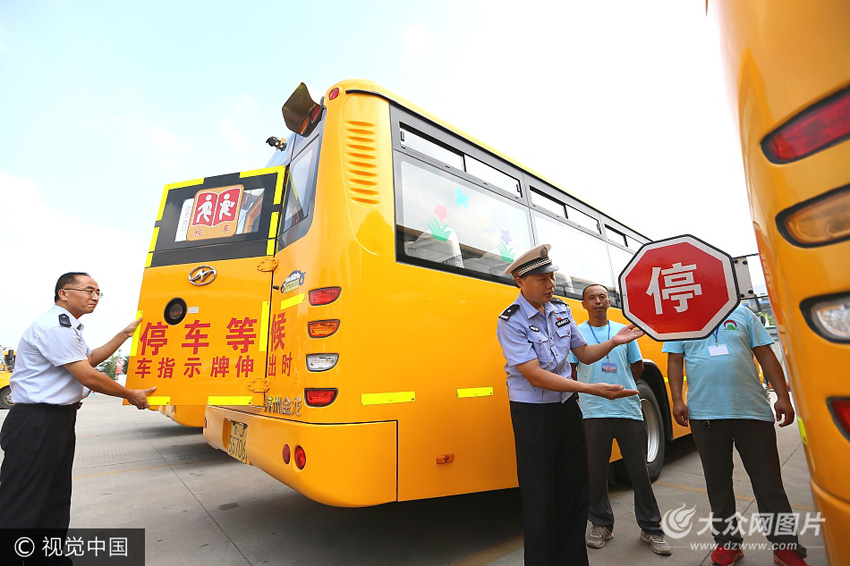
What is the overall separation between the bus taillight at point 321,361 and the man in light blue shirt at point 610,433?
190cm

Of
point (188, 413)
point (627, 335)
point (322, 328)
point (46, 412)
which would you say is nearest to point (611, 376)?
point (627, 335)

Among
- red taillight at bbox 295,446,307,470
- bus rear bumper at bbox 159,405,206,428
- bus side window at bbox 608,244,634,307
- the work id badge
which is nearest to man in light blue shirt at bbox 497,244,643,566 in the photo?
the work id badge

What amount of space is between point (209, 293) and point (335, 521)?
2.08 m

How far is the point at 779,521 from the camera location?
2.37 meters

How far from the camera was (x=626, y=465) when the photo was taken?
2.95 meters

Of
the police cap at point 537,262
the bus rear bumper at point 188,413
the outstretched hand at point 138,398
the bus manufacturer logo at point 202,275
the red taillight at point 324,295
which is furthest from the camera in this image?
the bus rear bumper at point 188,413

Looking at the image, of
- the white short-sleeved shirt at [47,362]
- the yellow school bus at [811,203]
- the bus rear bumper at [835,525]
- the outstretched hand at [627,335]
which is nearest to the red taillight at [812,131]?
the yellow school bus at [811,203]

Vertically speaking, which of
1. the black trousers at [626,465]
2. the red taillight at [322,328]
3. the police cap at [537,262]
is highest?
the police cap at [537,262]

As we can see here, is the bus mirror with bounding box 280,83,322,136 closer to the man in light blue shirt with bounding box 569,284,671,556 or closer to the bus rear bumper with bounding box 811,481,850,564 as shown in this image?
the man in light blue shirt with bounding box 569,284,671,556

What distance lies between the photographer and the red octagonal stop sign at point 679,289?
2064 mm

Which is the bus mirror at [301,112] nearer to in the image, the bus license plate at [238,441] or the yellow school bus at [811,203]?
the bus license plate at [238,441]

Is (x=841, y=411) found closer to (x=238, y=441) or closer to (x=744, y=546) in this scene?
(x=744, y=546)

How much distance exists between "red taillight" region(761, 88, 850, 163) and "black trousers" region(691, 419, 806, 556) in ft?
6.91

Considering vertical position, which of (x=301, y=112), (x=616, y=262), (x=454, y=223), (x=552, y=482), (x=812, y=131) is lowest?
(x=552, y=482)
